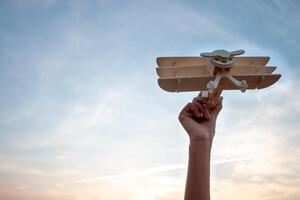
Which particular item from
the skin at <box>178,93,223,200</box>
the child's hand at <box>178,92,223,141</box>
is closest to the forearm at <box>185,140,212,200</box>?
the skin at <box>178,93,223,200</box>

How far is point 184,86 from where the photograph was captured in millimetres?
5051

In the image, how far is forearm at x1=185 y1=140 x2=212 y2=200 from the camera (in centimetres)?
426

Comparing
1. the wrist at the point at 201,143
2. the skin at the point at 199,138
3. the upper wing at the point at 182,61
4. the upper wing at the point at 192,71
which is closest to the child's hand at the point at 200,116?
the skin at the point at 199,138

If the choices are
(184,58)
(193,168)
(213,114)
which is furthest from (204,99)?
(193,168)

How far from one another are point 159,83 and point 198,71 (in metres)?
0.66

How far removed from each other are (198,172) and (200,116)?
3.04ft

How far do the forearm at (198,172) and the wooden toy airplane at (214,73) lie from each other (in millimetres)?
830

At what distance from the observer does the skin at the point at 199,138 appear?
169 inches

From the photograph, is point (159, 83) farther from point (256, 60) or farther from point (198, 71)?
point (256, 60)

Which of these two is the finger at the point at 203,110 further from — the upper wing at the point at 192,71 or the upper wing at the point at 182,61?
the upper wing at the point at 182,61

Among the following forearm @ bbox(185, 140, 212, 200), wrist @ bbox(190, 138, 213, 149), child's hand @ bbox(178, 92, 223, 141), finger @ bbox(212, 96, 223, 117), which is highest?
finger @ bbox(212, 96, 223, 117)

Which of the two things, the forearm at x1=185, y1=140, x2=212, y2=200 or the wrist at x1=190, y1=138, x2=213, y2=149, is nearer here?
the forearm at x1=185, y1=140, x2=212, y2=200

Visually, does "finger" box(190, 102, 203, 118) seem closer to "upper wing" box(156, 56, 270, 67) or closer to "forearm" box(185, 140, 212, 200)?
"forearm" box(185, 140, 212, 200)

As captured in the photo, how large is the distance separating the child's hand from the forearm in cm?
25
